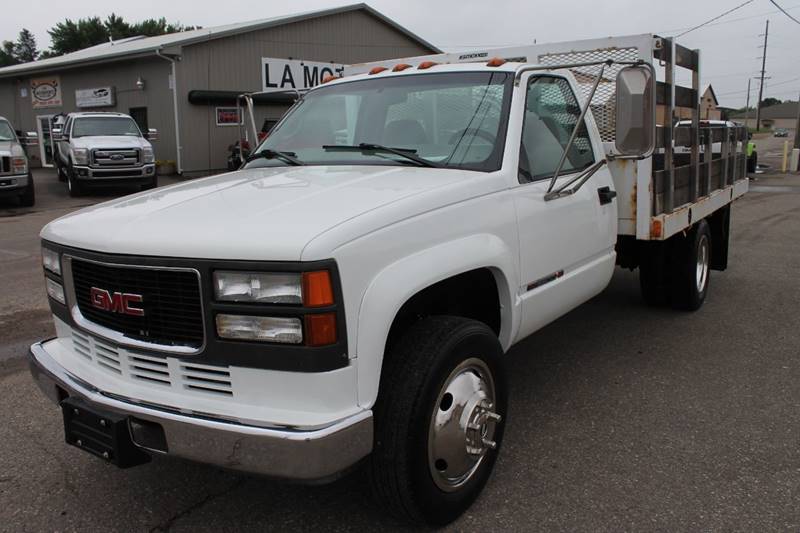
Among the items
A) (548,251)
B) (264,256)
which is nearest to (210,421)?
(264,256)

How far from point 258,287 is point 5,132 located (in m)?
14.7

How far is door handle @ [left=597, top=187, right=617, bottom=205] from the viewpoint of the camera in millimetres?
4199

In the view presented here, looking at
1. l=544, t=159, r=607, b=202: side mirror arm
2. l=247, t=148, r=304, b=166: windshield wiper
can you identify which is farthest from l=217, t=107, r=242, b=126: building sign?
l=544, t=159, r=607, b=202: side mirror arm

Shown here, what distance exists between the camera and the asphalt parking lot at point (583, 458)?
294 centimetres

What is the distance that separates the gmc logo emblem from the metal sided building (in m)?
16.9

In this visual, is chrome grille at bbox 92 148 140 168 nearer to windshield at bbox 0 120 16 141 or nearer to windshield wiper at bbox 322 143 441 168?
windshield at bbox 0 120 16 141

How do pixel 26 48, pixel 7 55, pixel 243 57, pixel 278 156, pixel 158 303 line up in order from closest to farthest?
pixel 158 303
pixel 278 156
pixel 243 57
pixel 7 55
pixel 26 48

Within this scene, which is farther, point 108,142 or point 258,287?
point 108,142

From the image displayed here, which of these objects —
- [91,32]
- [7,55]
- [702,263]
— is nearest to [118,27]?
[91,32]

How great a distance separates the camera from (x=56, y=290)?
3.03 meters

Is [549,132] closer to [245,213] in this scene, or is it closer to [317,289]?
[245,213]

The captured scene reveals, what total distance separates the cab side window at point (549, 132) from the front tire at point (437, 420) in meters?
1.06

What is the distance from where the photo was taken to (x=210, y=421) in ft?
7.68

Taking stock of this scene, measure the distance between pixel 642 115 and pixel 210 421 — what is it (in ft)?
8.25
